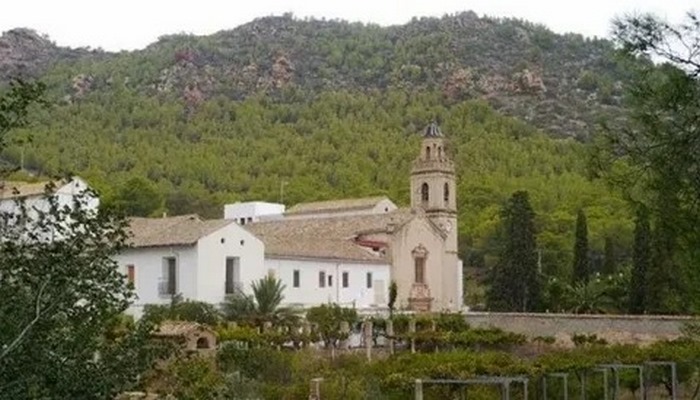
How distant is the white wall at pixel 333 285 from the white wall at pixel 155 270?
2.95 meters

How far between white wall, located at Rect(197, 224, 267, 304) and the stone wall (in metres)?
6.46

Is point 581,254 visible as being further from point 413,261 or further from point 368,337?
point 368,337

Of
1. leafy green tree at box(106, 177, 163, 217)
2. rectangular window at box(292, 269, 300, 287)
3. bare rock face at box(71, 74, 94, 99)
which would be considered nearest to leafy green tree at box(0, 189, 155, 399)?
rectangular window at box(292, 269, 300, 287)

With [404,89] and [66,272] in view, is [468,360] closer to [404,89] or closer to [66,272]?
[66,272]

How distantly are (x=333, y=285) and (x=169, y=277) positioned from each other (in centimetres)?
614

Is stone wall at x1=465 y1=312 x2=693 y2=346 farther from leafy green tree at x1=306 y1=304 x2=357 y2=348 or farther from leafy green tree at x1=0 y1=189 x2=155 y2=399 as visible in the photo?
leafy green tree at x1=0 y1=189 x2=155 y2=399

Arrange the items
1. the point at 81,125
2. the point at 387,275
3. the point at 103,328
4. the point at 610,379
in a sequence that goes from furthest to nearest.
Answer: the point at 81,125
the point at 387,275
the point at 610,379
the point at 103,328

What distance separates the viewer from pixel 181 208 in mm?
58188

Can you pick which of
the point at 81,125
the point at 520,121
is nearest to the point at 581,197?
the point at 520,121

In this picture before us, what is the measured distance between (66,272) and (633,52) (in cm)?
454

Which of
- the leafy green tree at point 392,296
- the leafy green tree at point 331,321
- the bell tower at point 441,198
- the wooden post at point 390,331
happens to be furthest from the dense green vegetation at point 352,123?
the wooden post at point 390,331

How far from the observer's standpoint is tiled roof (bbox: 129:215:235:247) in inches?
1297

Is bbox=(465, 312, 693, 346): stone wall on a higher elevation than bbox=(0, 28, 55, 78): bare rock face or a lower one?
lower

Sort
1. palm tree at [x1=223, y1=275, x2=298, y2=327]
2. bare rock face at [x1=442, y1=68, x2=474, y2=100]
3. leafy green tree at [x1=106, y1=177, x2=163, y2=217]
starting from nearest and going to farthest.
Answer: palm tree at [x1=223, y1=275, x2=298, y2=327], leafy green tree at [x1=106, y1=177, x2=163, y2=217], bare rock face at [x1=442, y1=68, x2=474, y2=100]
